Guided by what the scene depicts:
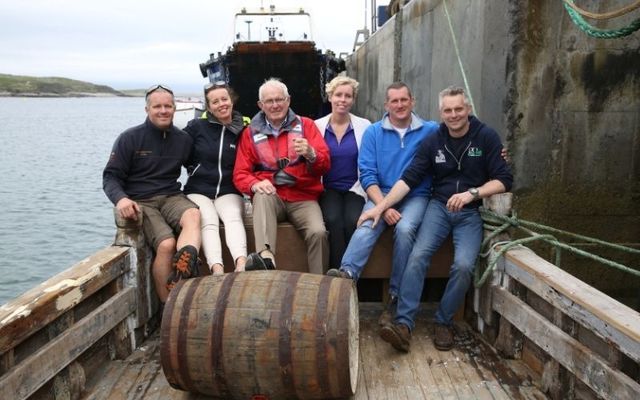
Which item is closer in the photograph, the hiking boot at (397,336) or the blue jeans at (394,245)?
the hiking boot at (397,336)

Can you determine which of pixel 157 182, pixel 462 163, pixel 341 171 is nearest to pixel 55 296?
pixel 157 182

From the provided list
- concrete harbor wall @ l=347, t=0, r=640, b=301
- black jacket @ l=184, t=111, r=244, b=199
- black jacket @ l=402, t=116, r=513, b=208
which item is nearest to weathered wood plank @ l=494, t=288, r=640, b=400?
black jacket @ l=402, t=116, r=513, b=208

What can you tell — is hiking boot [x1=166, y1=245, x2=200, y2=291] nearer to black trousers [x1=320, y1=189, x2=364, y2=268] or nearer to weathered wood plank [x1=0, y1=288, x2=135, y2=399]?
weathered wood plank [x1=0, y1=288, x2=135, y2=399]

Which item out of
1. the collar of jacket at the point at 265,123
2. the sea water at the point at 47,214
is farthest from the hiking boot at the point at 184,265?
the sea water at the point at 47,214

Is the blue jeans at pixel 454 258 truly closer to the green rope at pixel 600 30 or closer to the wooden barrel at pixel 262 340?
the wooden barrel at pixel 262 340

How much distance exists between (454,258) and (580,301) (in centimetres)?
120

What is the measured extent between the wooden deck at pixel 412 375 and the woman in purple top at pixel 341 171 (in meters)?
0.75

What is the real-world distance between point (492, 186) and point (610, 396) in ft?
5.38

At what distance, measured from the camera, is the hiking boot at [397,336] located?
3.68 metres

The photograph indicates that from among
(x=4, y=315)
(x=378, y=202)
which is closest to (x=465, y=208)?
(x=378, y=202)

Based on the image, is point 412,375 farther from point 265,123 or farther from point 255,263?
point 265,123

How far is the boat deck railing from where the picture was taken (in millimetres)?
2629

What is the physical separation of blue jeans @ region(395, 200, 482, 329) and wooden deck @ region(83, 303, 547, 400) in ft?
0.75

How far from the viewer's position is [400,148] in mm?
4363
